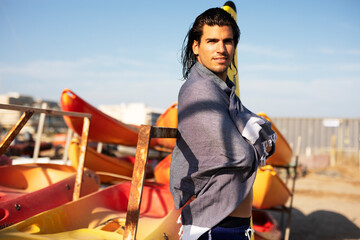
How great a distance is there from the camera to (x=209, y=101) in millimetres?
1161

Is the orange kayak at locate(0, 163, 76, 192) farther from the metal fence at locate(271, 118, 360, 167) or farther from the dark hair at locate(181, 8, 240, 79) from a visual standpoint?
the metal fence at locate(271, 118, 360, 167)

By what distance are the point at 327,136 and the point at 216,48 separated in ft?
47.9

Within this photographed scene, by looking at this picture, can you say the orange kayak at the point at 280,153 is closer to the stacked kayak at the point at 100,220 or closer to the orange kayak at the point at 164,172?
the stacked kayak at the point at 100,220

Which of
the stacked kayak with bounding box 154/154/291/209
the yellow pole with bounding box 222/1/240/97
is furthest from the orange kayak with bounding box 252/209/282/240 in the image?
the yellow pole with bounding box 222/1/240/97

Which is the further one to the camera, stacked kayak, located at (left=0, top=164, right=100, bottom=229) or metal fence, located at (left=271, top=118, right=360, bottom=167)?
metal fence, located at (left=271, top=118, right=360, bottom=167)

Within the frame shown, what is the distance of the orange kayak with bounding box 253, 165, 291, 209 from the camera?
353cm

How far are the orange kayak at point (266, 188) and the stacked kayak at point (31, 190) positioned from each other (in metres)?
1.81

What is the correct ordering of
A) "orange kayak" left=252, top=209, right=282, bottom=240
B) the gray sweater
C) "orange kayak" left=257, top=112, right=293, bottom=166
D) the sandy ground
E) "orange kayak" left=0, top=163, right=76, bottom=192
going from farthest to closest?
the sandy ground < "orange kayak" left=257, top=112, right=293, bottom=166 < "orange kayak" left=252, top=209, right=282, bottom=240 < "orange kayak" left=0, top=163, right=76, bottom=192 < the gray sweater

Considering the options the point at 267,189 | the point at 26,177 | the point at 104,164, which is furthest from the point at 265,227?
the point at 26,177

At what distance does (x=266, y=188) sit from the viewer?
139 inches

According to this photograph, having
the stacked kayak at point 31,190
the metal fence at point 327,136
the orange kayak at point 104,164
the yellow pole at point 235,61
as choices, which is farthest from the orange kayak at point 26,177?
the metal fence at point 327,136

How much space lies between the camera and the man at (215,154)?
44.9 inches

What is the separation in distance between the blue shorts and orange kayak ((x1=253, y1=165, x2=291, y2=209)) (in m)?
2.36

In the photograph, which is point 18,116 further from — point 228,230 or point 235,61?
point 228,230
